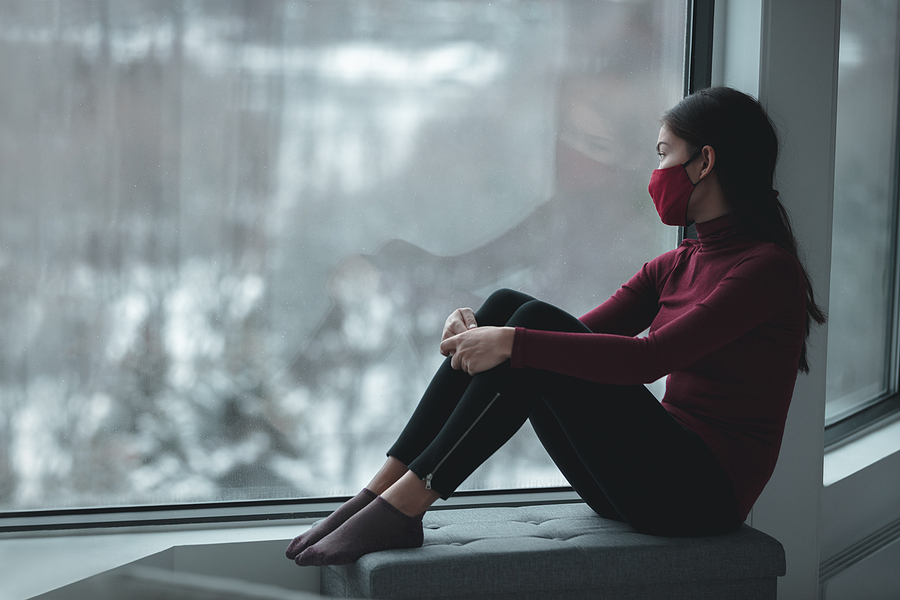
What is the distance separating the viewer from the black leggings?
1.28 metres

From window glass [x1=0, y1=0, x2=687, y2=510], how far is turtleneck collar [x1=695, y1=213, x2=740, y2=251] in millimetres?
534

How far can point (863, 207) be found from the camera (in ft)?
8.80

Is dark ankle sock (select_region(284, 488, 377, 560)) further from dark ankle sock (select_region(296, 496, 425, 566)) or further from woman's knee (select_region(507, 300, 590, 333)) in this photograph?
woman's knee (select_region(507, 300, 590, 333))

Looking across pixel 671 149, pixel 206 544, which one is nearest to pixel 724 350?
pixel 671 149

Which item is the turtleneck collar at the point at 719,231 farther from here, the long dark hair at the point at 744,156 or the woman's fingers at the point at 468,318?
the woman's fingers at the point at 468,318

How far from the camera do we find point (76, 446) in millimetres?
1599

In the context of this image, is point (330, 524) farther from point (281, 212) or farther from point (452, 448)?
point (281, 212)

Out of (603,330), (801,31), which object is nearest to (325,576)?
(603,330)

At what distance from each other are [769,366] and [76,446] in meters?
1.58

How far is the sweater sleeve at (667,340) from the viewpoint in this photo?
1.27 m

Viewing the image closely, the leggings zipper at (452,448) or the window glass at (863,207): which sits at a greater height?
the window glass at (863,207)

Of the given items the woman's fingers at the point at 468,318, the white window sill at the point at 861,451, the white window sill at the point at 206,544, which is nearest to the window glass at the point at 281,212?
the white window sill at the point at 206,544

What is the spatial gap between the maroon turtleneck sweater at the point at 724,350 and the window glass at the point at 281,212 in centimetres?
59

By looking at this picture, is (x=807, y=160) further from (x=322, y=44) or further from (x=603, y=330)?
(x=322, y=44)
